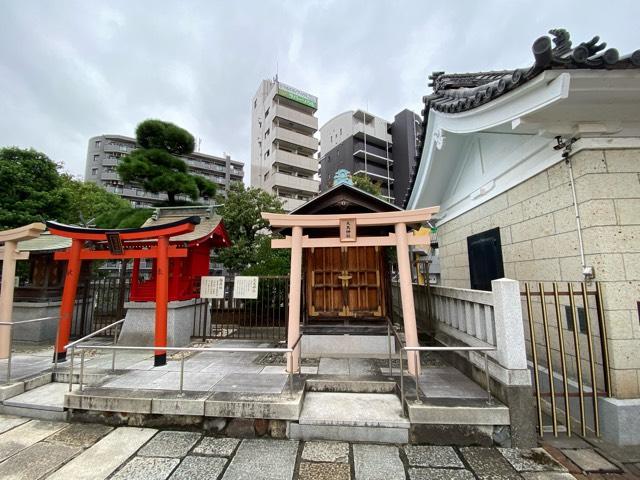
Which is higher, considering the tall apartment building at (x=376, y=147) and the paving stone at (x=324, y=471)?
the tall apartment building at (x=376, y=147)

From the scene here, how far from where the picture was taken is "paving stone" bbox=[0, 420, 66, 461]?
3750 millimetres

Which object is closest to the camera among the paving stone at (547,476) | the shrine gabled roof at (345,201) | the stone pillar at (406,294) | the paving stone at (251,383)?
the paving stone at (547,476)

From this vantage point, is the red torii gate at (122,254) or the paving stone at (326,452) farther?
the red torii gate at (122,254)

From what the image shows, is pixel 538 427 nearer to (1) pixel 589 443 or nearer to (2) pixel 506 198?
(1) pixel 589 443

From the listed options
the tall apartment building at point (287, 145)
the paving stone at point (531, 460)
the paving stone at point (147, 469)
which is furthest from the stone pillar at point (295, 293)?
the tall apartment building at point (287, 145)

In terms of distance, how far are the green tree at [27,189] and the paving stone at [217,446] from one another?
1495 cm

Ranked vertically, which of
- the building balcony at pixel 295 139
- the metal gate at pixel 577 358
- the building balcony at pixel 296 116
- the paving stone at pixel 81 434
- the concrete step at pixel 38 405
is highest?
the building balcony at pixel 296 116

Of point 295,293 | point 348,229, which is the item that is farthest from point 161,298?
point 348,229

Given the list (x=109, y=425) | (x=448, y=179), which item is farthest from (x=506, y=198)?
(x=109, y=425)

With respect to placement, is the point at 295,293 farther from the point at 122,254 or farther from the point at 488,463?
the point at 122,254

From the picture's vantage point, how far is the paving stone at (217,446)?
364 cm

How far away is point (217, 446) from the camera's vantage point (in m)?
3.80

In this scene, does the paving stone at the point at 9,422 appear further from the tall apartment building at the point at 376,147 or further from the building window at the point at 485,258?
the tall apartment building at the point at 376,147

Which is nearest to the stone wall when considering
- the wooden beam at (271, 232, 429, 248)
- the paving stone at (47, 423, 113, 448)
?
the wooden beam at (271, 232, 429, 248)
